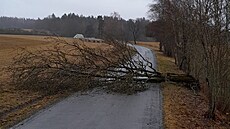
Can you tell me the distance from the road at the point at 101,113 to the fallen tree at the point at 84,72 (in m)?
1.09

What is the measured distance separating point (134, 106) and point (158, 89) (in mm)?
4791

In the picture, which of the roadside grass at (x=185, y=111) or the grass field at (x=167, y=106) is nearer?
the grass field at (x=167, y=106)

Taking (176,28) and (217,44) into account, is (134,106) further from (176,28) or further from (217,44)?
(176,28)

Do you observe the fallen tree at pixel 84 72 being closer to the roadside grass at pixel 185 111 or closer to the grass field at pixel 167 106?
the grass field at pixel 167 106

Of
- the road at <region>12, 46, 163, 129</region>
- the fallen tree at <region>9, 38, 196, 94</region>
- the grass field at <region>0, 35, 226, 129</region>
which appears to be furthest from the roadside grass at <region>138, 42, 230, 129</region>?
the fallen tree at <region>9, 38, 196, 94</region>

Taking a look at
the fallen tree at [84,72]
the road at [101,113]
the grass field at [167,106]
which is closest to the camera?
the road at [101,113]

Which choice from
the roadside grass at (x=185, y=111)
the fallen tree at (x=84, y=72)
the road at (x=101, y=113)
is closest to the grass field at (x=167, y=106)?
the roadside grass at (x=185, y=111)

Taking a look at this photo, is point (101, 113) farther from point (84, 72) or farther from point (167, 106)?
point (84, 72)

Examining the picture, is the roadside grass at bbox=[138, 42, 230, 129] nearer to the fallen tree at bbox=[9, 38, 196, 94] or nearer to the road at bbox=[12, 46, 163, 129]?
the road at bbox=[12, 46, 163, 129]

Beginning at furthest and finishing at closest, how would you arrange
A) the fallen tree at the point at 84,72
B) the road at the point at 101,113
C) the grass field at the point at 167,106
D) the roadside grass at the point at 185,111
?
1. the fallen tree at the point at 84,72
2. the roadside grass at the point at 185,111
3. the grass field at the point at 167,106
4. the road at the point at 101,113

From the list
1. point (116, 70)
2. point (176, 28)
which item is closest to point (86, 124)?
point (116, 70)

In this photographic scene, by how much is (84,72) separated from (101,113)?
519 centimetres

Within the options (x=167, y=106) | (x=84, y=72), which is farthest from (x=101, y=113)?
(x=84, y=72)

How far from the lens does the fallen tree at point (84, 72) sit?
15477 millimetres
